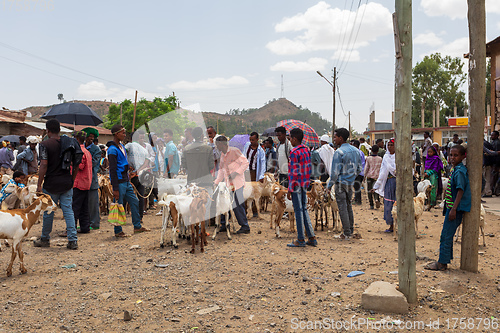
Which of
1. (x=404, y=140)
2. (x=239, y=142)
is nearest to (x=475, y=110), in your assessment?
(x=404, y=140)

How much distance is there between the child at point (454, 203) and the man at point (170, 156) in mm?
6746

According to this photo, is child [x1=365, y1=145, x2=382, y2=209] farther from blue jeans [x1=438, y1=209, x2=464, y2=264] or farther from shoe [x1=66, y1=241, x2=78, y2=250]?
shoe [x1=66, y1=241, x2=78, y2=250]

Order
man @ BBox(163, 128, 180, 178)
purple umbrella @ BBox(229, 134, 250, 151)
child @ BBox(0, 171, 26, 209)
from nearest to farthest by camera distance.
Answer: child @ BBox(0, 171, 26, 209), man @ BBox(163, 128, 180, 178), purple umbrella @ BBox(229, 134, 250, 151)

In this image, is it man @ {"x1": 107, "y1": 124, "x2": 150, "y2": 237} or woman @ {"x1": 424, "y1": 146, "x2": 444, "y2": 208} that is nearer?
man @ {"x1": 107, "y1": 124, "x2": 150, "y2": 237}

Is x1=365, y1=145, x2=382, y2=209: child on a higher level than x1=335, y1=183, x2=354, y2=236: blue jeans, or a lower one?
higher

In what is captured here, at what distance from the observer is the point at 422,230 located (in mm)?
8266

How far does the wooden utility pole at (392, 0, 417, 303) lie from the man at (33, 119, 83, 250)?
17.8 ft

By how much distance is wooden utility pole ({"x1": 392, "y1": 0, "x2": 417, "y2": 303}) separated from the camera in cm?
409

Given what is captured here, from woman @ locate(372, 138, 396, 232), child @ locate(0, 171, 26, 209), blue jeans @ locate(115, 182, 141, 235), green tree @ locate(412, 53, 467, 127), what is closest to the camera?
blue jeans @ locate(115, 182, 141, 235)

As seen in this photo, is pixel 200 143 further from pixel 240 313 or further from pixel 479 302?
pixel 479 302

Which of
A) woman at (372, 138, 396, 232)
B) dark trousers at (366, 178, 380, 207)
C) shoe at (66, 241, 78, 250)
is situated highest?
woman at (372, 138, 396, 232)

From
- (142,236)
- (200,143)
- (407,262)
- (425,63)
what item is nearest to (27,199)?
(142,236)

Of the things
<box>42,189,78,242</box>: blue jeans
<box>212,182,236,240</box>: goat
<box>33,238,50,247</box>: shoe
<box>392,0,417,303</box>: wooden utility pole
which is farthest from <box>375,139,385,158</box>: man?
<box>33,238,50,247</box>: shoe

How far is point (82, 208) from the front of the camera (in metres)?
8.14
